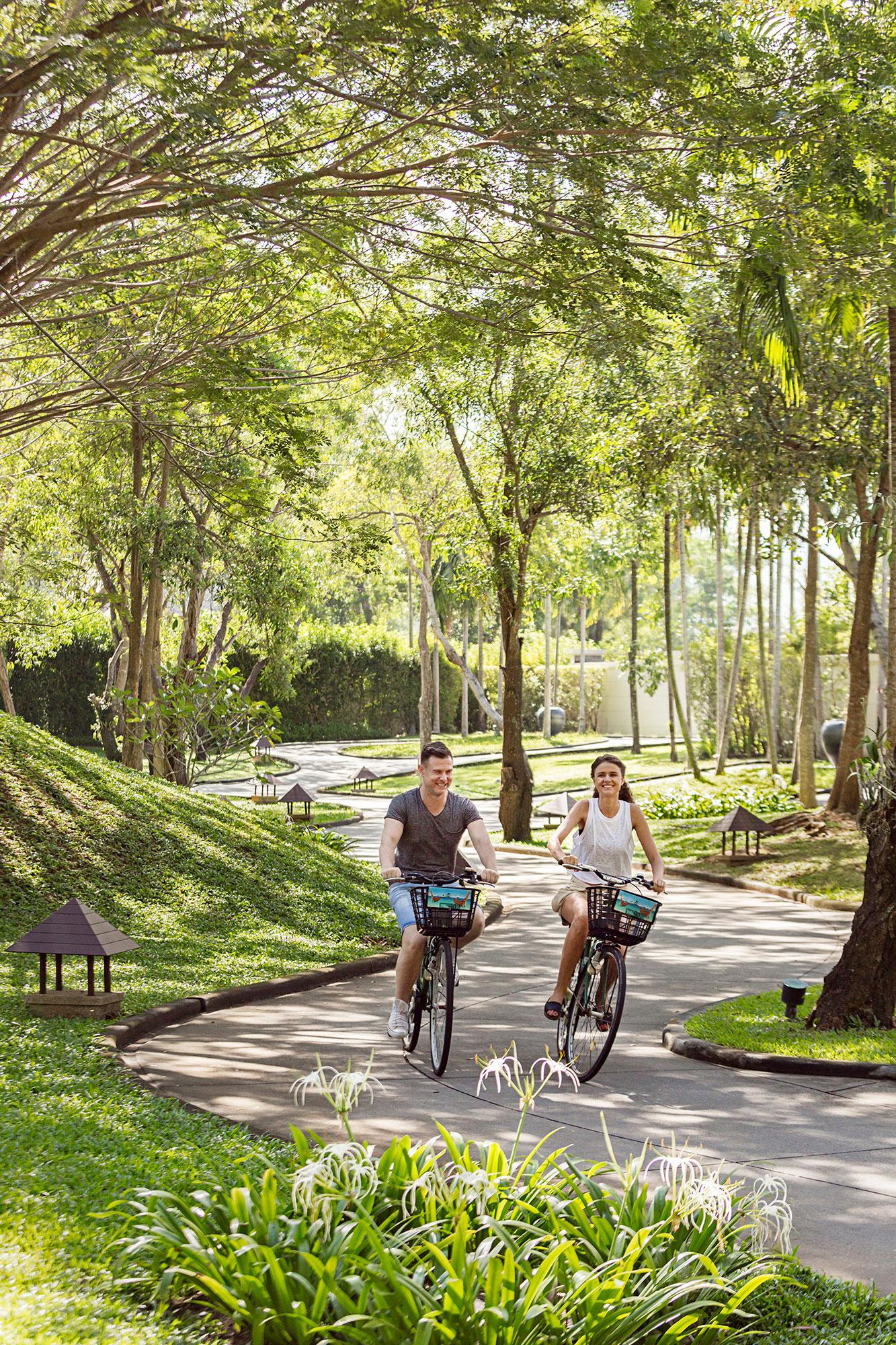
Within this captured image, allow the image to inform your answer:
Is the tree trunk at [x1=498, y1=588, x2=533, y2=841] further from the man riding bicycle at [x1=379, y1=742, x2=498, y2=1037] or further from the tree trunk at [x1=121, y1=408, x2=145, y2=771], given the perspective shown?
the man riding bicycle at [x1=379, y1=742, x2=498, y2=1037]

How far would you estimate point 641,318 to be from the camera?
35.7 ft

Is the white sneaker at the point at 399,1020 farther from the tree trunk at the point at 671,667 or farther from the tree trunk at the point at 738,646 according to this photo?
the tree trunk at the point at 671,667

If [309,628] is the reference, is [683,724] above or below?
below

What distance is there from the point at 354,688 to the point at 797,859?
33647mm

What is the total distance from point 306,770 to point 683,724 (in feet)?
40.6

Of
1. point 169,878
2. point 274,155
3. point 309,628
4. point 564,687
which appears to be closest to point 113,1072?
point 274,155

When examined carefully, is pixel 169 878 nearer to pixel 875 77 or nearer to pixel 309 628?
pixel 875 77

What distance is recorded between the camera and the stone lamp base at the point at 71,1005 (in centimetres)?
815

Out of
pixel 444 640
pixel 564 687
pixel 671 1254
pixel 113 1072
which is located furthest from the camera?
pixel 564 687

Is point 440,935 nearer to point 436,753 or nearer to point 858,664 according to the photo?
point 436,753

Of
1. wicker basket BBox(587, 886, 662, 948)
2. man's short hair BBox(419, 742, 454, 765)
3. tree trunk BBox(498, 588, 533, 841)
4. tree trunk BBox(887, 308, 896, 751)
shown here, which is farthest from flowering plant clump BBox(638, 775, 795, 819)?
wicker basket BBox(587, 886, 662, 948)

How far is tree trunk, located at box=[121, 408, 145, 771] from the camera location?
18656mm

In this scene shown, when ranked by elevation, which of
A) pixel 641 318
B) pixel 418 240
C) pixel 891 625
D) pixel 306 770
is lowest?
pixel 306 770

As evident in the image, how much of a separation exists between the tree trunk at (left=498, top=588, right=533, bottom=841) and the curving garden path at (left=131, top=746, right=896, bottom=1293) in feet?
34.2
